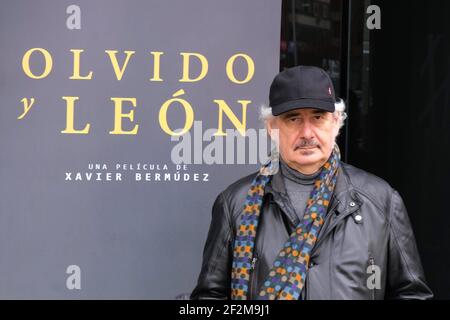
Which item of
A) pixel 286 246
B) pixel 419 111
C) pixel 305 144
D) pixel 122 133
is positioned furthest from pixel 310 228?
pixel 419 111

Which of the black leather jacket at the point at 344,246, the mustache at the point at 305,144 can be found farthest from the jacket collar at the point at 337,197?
the mustache at the point at 305,144

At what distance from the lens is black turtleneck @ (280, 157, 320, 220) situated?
87.0 inches

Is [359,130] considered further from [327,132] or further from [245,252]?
[245,252]

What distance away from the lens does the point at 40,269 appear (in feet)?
10.4

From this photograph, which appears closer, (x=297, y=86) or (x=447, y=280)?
(x=297, y=86)

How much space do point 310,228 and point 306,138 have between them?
28cm

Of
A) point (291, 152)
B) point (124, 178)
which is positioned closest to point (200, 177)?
point (124, 178)

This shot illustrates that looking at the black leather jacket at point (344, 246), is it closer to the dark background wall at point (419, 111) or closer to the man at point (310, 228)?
the man at point (310, 228)

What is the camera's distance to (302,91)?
2.14 m

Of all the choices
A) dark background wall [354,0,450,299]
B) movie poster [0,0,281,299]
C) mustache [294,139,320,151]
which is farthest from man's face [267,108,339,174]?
dark background wall [354,0,450,299]

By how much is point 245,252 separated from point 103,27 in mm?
1475

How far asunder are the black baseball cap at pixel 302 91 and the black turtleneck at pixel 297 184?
21 cm

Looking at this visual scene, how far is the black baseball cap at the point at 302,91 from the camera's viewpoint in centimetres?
213

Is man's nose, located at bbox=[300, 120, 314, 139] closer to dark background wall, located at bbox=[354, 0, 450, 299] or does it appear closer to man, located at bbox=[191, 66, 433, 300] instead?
man, located at bbox=[191, 66, 433, 300]
